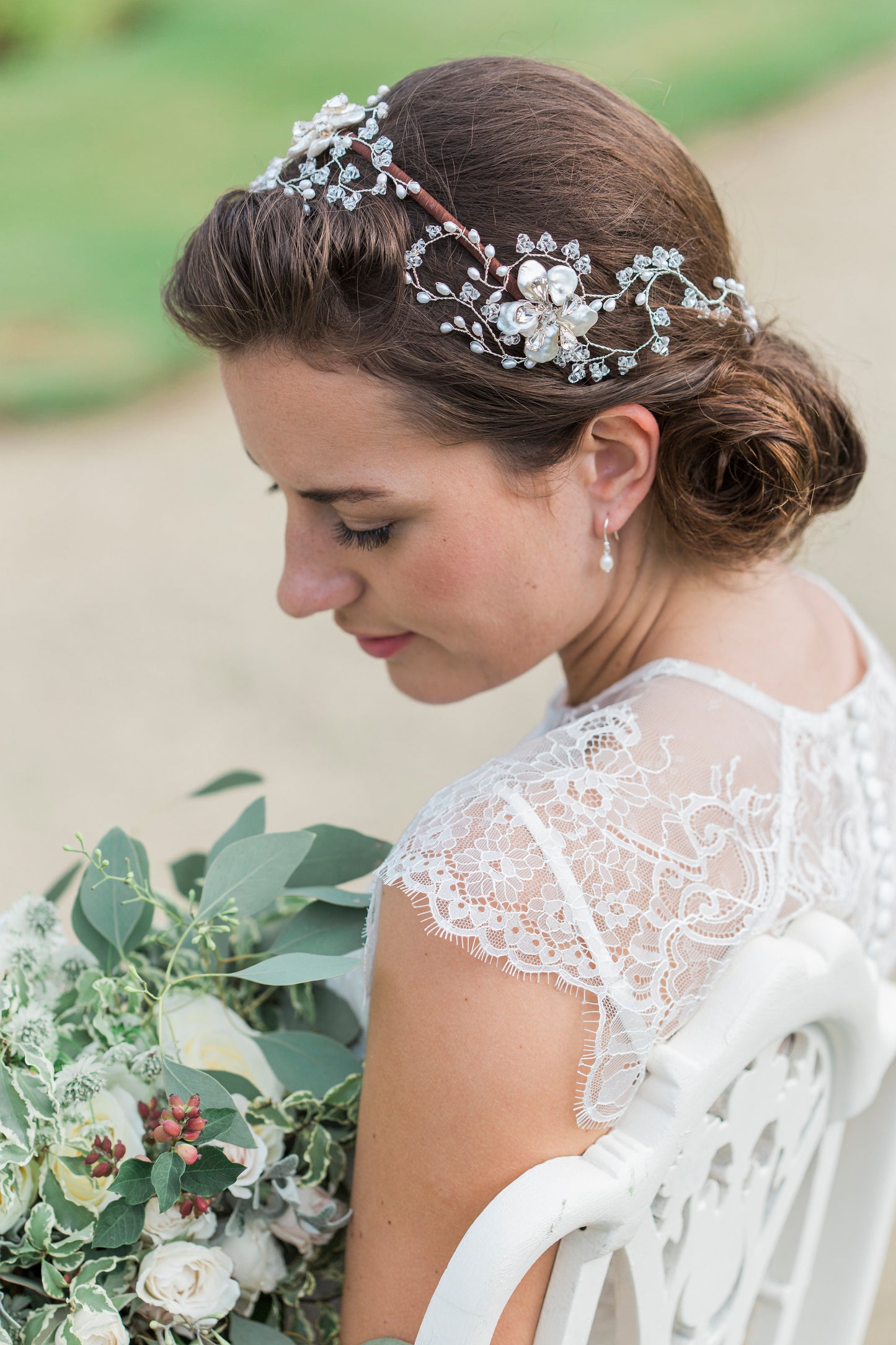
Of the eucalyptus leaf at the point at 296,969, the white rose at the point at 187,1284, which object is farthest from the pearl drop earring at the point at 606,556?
the white rose at the point at 187,1284

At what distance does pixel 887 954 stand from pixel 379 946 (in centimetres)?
66

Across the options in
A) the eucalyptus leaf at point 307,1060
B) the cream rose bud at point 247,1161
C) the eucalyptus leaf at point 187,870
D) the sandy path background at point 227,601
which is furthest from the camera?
the sandy path background at point 227,601

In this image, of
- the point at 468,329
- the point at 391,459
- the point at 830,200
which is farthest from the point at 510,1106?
the point at 830,200

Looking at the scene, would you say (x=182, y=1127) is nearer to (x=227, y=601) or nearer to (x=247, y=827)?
(x=247, y=827)

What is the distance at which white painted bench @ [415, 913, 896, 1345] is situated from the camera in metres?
0.75

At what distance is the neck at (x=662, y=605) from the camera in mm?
1145

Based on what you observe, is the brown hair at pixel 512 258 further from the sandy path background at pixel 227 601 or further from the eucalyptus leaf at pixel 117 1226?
the sandy path background at pixel 227 601

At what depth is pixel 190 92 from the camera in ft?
15.0

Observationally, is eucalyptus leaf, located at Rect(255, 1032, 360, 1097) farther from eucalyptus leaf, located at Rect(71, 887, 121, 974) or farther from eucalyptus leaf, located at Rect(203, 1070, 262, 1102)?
eucalyptus leaf, located at Rect(71, 887, 121, 974)

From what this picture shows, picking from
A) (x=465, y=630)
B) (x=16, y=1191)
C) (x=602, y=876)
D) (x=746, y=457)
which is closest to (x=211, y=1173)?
(x=16, y=1191)

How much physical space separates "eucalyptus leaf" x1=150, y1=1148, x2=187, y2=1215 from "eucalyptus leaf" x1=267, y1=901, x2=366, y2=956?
0.20 metres

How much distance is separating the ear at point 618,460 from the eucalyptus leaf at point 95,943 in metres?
0.62

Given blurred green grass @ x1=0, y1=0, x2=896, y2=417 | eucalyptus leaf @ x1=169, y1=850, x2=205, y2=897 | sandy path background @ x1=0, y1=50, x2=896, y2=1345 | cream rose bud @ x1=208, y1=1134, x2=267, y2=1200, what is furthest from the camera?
blurred green grass @ x1=0, y1=0, x2=896, y2=417

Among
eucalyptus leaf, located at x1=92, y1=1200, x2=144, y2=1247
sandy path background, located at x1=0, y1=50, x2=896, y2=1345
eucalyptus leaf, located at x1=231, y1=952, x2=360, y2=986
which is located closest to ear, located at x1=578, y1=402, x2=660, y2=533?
eucalyptus leaf, located at x1=231, y1=952, x2=360, y2=986
